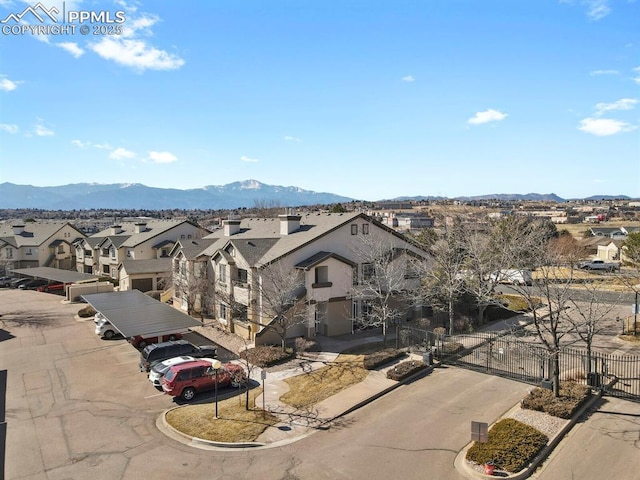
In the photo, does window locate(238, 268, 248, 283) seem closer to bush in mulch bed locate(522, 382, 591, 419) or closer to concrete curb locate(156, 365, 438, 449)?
concrete curb locate(156, 365, 438, 449)

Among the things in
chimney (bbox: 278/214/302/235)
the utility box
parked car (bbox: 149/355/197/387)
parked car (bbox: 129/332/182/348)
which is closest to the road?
parked car (bbox: 149/355/197/387)

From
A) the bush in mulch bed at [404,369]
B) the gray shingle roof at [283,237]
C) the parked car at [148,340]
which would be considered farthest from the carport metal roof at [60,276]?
the bush in mulch bed at [404,369]

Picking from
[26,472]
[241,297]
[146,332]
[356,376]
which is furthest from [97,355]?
[356,376]

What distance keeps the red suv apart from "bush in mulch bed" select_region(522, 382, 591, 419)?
1287cm

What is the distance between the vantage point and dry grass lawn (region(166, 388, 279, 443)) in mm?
17156

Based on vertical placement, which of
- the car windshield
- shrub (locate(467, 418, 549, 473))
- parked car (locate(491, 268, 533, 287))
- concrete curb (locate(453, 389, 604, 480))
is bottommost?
concrete curb (locate(453, 389, 604, 480))

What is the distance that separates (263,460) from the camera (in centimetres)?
1552

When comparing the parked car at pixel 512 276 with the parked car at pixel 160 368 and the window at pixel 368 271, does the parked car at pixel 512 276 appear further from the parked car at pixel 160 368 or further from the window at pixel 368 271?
the parked car at pixel 160 368

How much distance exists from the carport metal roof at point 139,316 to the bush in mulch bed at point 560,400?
61.9 ft

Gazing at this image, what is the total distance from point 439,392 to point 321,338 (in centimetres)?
1131

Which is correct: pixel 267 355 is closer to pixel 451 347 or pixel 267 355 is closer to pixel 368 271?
pixel 451 347

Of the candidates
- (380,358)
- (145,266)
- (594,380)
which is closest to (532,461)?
(594,380)

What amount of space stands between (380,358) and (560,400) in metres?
8.86

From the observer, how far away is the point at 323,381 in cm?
2264
